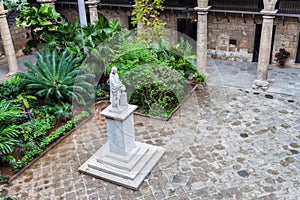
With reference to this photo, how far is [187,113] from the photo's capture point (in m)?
11.7

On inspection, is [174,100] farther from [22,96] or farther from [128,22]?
[128,22]

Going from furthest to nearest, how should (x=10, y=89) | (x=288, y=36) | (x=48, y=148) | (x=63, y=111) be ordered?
(x=288, y=36), (x=10, y=89), (x=63, y=111), (x=48, y=148)

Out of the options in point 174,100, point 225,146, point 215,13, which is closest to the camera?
point 225,146

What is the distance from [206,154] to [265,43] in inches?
217

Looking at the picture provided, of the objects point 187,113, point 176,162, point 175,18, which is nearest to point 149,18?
point 175,18

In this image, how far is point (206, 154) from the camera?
9.54 metres

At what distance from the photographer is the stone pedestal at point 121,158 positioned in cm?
845

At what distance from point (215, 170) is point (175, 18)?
33.1 ft

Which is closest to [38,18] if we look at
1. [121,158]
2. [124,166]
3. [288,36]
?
[121,158]

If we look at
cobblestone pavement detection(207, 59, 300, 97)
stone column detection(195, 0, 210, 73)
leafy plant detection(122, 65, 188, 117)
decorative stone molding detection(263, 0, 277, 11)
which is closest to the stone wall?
cobblestone pavement detection(207, 59, 300, 97)

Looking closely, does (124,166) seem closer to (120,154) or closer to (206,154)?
(120,154)

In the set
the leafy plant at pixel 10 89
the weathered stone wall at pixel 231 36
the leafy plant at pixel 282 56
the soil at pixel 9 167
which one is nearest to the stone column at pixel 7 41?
the leafy plant at pixel 10 89

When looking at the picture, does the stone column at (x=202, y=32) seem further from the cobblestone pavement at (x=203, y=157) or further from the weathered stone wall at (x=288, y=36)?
the weathered stone wall at (x=288, y=36)

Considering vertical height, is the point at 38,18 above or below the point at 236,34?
above
